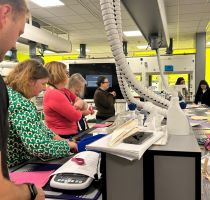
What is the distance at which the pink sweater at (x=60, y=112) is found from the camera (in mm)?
2305

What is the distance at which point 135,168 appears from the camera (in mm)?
916

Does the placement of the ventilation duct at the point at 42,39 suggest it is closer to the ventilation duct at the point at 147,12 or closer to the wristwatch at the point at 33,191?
the ventilation duct at the point at 147,12

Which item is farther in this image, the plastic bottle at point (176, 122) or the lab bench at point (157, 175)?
the plastic bottle at point (176, 122)

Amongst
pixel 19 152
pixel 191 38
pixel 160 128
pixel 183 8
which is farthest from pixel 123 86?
pixel 191 38

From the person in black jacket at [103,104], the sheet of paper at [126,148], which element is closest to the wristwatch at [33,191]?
the sheet of paper at [126,148]

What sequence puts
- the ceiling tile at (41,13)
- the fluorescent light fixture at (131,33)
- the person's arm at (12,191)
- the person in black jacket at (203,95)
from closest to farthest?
the person's arm at (12,191)
the ceiling tile at (41,13)
the person in black jacket at (203,95)
the fluorescent light fixture at (131,33)

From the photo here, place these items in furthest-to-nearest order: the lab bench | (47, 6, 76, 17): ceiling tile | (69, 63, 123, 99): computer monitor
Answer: (69, 63, 123, 99): computer monitor → (47, 6, 76, 17): ceiling tile → the lab bench

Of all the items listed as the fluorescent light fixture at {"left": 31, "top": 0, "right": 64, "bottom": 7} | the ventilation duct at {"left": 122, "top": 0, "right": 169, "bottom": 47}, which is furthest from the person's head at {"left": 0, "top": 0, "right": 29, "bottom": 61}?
the fluorescent light fixture at {"left": 31, "top": 0, "right": 64, "bottom": 7}

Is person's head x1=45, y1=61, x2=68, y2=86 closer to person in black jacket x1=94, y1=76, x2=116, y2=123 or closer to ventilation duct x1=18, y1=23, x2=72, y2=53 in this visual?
person in black jacket x1=94, y1=76, x2=116, y2=123

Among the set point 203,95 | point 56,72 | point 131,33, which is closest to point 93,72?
point 131,33

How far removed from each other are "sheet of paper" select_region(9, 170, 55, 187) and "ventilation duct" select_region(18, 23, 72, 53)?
3.76 metres

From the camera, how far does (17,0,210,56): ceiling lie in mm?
4863

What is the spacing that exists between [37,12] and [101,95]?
2386mm

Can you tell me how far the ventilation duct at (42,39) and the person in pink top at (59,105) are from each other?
97.0 inches
